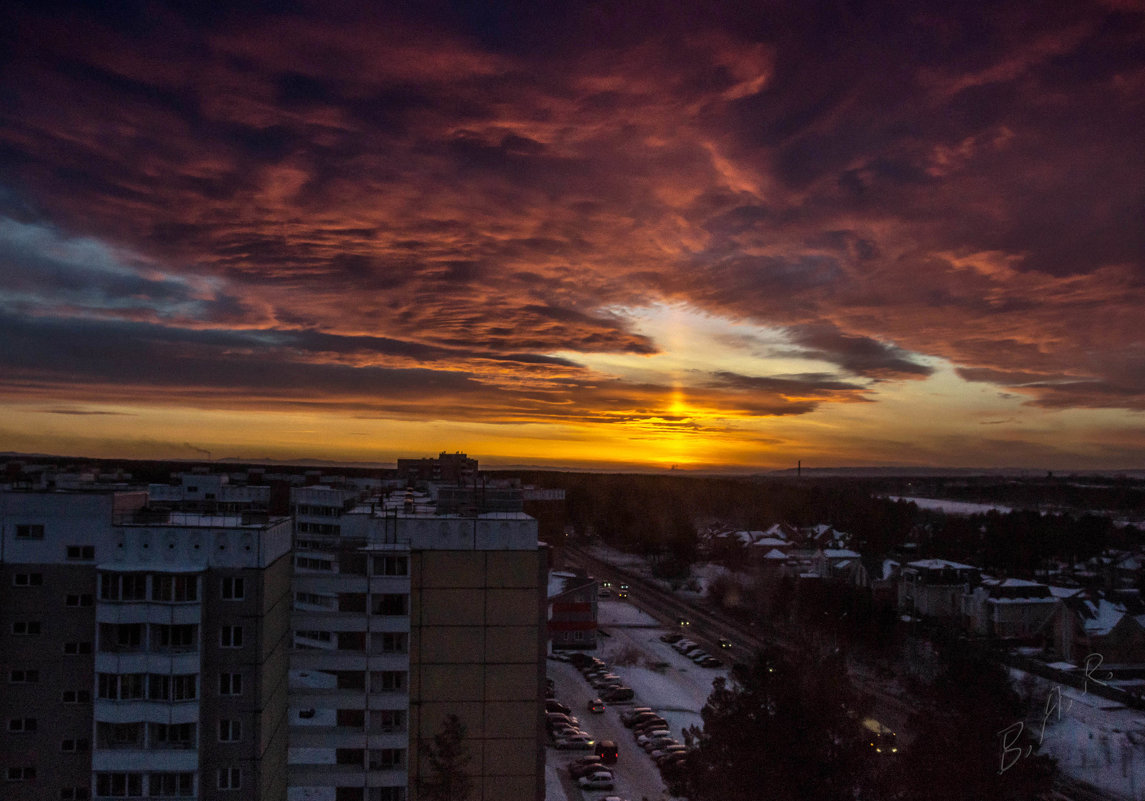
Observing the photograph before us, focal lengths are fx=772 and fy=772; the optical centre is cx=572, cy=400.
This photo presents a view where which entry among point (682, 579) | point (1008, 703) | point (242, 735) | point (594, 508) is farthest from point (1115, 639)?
point (594, 508)

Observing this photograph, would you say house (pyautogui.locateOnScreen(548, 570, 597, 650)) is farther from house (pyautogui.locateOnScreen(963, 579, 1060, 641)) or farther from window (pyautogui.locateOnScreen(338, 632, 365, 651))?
window (pyautogui.locateOnScreen(338, 632, 365, 651))

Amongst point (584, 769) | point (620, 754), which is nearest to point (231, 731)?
point (584, 769)

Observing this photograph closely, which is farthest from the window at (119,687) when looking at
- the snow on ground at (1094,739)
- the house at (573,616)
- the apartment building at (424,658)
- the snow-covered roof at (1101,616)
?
the snow-covered roof at (1101,616)

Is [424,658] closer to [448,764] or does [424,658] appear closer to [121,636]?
[448,764]

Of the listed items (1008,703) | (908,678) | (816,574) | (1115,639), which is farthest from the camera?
Result: (816,574)

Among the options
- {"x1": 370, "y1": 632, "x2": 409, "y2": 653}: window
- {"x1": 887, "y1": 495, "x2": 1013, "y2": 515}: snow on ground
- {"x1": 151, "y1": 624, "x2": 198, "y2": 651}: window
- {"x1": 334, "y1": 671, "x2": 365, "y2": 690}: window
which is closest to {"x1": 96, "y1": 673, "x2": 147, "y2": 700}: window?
{"x1": 151, "y1": 624, "x2": 198, "y2": 651}: window

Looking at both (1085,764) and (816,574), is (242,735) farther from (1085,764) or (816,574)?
(816,574)
